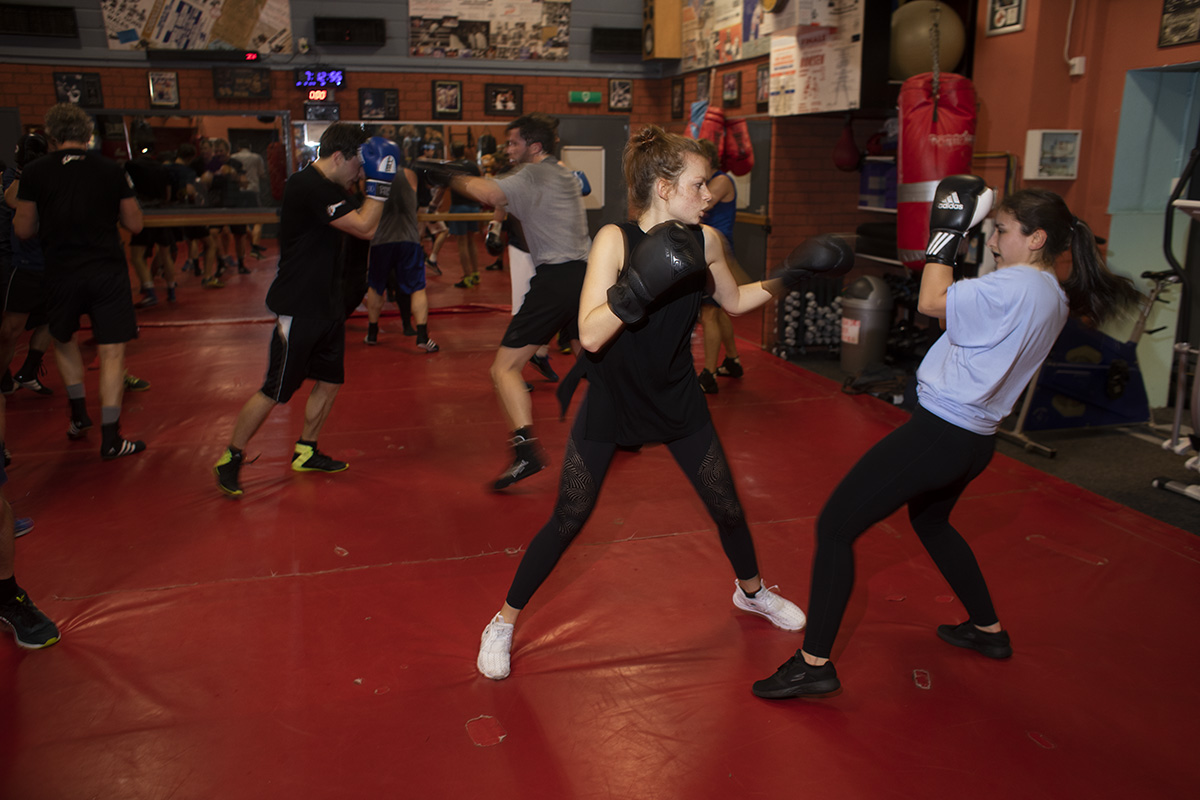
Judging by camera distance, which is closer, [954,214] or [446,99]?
[954,214]

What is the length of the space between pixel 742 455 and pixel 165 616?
2964 mm

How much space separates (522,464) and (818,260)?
7.10 feet

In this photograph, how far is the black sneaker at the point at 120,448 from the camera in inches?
186

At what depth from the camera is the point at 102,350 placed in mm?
4641

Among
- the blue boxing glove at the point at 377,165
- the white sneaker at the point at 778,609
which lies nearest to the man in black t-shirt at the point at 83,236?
the blue boxing glove at the point at 377,165

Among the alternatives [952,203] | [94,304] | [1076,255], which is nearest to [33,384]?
[94,304]

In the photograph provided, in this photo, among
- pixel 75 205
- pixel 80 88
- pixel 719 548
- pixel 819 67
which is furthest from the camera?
pixel 80 88

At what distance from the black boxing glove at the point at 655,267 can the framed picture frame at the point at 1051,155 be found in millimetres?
4179

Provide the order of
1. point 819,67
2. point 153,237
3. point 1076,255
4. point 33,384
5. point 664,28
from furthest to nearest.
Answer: point 664,28 < point 153,237 < point 819,67 < point 33,384 < point 1076,255

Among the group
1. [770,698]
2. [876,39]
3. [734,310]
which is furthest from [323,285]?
[876,39]

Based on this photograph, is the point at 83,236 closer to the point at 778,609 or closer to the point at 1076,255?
the point at 778,609

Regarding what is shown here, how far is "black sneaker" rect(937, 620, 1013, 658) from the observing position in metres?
2.79

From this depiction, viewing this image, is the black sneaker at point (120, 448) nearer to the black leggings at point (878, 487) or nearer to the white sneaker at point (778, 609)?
the white sneaker at point (778, 609)

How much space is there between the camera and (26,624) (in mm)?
2871
